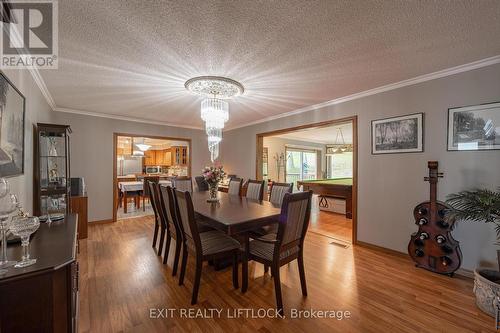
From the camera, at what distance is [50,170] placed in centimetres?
308

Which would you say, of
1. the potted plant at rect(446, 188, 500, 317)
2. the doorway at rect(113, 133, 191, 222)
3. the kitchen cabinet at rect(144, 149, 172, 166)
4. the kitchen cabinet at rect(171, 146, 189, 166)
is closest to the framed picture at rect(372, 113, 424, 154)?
the potted plant at rect(446, 188, 500, 317)

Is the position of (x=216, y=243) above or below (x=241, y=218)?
below

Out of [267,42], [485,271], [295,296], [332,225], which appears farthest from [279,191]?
[485,271]

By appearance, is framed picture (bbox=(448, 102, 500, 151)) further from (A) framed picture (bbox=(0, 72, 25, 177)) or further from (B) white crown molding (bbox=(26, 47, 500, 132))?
(A) framed picture (bbox=(0, 72, 25, 177))

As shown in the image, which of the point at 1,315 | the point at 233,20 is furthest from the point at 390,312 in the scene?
the point at 233,20

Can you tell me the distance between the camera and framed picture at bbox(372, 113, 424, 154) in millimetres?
2740

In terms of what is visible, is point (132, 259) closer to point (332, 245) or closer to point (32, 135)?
point (32, 135)

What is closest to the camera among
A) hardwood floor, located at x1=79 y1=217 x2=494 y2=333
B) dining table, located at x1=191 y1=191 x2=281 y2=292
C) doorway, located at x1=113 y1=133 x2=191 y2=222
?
hardwood floor, located at x1=79 y1=217 x2=494 y2=333

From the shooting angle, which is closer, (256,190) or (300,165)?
(256,190)

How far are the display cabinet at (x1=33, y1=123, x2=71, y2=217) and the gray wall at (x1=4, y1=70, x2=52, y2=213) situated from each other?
22 cm

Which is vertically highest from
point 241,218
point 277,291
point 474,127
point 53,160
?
point 474,127

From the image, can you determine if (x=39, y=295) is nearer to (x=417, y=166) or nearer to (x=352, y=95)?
(x=417, y=166)

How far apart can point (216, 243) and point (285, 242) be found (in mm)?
732

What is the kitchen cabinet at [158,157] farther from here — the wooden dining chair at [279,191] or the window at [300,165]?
the wooden dining chair at [279,191]
